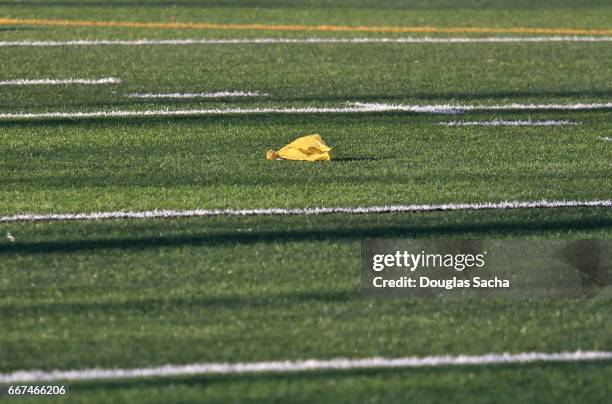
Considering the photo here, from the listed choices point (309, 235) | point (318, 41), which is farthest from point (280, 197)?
point (318, 41)

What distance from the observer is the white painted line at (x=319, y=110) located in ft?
33.6

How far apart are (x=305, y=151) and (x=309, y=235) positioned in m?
1.99

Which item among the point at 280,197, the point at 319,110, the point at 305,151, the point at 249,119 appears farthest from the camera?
the point at 319,110

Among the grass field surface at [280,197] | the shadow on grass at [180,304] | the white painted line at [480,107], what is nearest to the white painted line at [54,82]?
the grass field surface at [280,197]

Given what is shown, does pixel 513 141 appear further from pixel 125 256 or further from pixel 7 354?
pixel 7 354

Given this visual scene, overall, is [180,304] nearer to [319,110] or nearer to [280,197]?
[280,197]

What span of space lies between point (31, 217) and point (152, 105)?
343cm

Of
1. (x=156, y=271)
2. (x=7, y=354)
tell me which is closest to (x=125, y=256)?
(x=156, y=271)

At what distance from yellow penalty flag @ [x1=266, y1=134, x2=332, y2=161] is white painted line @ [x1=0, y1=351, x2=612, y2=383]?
369 cm

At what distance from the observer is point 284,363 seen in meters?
5.29

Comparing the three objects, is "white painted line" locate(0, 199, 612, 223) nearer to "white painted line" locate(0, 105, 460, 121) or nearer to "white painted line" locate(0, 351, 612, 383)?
"white painted line" locate(0, 351, 612, 383)

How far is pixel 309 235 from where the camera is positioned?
7062 millimetres

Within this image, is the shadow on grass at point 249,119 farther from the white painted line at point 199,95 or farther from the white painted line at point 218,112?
the white painted line at point 199,95

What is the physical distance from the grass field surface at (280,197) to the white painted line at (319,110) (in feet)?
0.24
